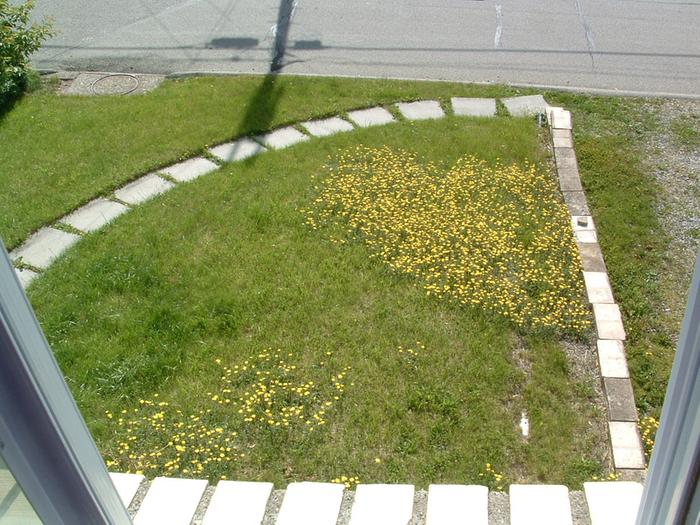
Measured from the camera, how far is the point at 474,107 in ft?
26.9

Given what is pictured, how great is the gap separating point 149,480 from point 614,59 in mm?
8231

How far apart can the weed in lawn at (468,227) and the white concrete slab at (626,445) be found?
37.1 inches

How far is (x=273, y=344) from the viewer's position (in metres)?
5.09

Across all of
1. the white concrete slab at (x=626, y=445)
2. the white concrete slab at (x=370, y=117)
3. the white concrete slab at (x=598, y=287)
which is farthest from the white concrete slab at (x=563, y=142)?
the white concrete slab at (x=626, y=445)

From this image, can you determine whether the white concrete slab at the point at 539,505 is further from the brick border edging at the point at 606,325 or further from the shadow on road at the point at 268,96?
the shadow on road at the point at 268,96

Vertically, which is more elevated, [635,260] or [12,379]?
[12,379]

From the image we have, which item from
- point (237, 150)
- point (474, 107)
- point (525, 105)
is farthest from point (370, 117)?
point (525, 105)

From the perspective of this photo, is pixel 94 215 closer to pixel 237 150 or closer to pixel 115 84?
pixel 237 150

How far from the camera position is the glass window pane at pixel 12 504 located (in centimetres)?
207

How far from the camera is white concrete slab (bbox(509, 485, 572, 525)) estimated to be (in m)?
→ 3.52

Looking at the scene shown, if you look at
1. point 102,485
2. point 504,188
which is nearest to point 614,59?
point 504,188

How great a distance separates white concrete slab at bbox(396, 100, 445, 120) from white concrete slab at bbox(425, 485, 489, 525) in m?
A: 5.11

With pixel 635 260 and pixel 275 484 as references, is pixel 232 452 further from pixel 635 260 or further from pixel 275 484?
pixel 635 260

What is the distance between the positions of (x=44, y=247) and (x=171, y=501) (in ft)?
10.7
